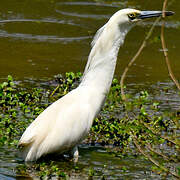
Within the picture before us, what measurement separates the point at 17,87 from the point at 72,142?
2.51 m

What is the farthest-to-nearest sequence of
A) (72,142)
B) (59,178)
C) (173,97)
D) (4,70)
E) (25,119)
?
(4,70)
(173,97)
(25,119)
(72,142)
(59,178)

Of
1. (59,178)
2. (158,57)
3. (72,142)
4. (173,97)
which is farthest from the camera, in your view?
(158,57)

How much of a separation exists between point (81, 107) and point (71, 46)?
470cm

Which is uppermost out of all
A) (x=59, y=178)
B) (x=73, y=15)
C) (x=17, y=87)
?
(x=73, y=15)

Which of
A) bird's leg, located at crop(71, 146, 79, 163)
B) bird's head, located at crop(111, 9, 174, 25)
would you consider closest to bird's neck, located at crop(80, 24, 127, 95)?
bird's head, located at crop(111, 9, 174, 25)

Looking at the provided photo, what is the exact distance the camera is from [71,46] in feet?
34.1

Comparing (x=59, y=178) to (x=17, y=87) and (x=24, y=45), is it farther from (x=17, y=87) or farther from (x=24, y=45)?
(x=24, y=45)

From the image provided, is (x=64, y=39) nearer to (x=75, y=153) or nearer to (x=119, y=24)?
(x=119, y=24)

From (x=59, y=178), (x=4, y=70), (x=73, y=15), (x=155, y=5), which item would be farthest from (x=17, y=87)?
(x=155, y=5)

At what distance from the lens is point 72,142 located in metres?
5.73

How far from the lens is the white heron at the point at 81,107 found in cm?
559

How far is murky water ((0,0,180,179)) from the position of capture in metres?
6.08

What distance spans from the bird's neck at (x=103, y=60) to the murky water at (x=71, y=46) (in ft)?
2.16

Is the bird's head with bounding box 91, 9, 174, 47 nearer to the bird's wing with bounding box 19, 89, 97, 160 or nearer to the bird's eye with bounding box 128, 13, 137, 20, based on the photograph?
the bird's eye with bounding box 128, 13, 137, 20
